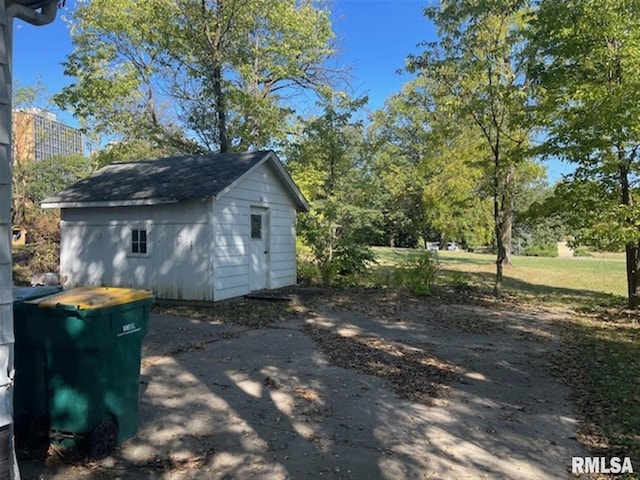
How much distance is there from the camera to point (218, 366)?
5.89 m

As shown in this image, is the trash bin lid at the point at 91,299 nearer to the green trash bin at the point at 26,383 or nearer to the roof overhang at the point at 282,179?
the green trash bin at the point at 26,383

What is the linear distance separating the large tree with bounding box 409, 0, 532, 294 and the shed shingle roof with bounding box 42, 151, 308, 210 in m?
4.98

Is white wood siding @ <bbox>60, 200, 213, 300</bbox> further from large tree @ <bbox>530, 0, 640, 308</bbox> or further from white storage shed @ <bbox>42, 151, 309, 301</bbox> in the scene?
large tree @ <bbox>530, 0, 640, 308</bbox>

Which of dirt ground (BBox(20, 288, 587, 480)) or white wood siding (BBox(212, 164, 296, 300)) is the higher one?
white wood siding (BBox(212, 164, 296, 300))

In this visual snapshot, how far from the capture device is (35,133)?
3052 centimetres

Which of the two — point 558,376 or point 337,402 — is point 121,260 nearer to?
point 337,402

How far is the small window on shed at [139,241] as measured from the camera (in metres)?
11.5

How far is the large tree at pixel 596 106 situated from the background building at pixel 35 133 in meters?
25.1

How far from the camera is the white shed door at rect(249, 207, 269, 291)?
1220 cm

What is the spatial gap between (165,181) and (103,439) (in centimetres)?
916

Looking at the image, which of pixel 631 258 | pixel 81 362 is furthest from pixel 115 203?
pixel 631 258

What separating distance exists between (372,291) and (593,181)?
5.96 m

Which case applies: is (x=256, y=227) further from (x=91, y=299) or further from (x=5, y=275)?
(x=5, y=275)

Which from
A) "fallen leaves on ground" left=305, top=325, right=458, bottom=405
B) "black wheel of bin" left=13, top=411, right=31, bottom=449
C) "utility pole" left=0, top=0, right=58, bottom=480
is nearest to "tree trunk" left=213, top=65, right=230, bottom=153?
"fallen leaves on ground" left=305, top=325, right=458, bottom=405
